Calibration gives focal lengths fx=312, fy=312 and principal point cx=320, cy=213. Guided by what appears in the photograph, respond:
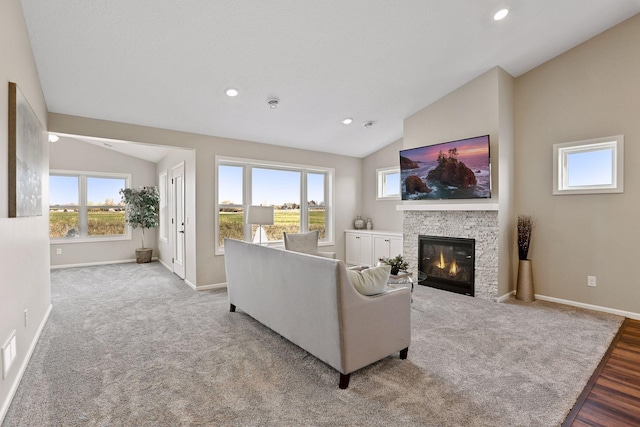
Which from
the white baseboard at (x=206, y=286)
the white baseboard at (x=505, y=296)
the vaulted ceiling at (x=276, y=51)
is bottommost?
the white baseboard at (x=505, y=296)

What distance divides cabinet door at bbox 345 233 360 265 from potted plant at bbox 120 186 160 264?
437 centimetres

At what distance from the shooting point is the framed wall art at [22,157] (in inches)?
86.0

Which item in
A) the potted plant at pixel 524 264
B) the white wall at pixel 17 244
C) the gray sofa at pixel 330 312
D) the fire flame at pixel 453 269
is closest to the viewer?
the white wall at pixel 17 244

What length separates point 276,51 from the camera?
10.5 ft

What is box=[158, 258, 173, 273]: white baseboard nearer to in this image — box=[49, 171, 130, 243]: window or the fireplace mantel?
box=[49, 171, 130, 243]: window

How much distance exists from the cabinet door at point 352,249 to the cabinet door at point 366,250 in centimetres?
11

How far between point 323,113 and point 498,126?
2360mm

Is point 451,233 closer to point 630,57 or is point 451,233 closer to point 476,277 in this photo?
point 476,277

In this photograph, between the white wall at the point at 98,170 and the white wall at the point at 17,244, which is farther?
the white wall at the point at 98,170

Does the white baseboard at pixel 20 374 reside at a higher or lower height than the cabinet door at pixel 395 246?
lower

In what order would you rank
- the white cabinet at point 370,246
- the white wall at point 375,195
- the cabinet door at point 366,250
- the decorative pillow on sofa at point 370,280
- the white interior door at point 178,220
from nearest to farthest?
1. the decorative pillow on sofa at point 370,280
2. the white interior door at point 178,220
3. the white cabinet at point 370,246
4. the cabinet door at point 366,250
5. the white wall at point 375,195

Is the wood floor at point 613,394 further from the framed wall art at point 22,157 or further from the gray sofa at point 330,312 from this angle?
the framed wall art at point 22,157

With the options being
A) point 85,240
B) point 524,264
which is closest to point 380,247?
point 524,264

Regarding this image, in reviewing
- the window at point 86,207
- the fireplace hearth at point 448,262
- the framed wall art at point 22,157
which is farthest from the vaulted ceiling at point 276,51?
the window at point 86,207
